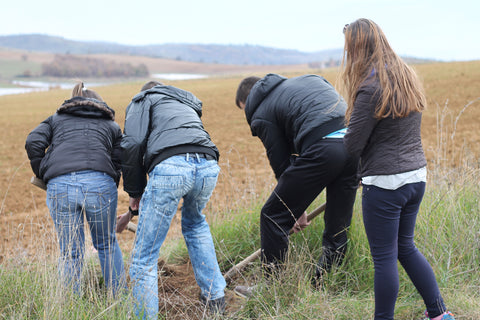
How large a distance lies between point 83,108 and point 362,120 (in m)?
2.05

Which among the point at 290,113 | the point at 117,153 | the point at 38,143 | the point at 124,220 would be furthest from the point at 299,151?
A: the point at 38,143

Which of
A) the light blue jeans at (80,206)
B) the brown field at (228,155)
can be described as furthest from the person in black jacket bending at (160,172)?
the brown field at (228,155)

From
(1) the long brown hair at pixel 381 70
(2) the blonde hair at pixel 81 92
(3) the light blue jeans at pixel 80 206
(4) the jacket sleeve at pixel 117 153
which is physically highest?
(1) the long brown hair at pixel 381 70

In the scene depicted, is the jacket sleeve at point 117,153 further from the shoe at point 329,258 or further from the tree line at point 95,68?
the tree line at point 95,68

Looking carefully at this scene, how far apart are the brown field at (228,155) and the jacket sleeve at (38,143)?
0.39 meters

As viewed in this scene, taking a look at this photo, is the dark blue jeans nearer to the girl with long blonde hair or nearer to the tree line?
the girl with long blonde hair

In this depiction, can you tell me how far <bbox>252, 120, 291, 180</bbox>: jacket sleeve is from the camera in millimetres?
3086

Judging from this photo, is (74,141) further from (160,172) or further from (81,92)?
(160,172)

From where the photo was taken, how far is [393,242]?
2416 millimetres

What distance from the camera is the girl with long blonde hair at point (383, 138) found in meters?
2.29

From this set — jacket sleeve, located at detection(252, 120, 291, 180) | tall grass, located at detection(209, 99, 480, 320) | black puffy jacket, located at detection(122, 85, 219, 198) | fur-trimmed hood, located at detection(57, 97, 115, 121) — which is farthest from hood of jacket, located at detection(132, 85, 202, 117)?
tall grass, located at detection(209, 99, 480, 320)

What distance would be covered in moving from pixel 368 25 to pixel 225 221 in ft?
7.98

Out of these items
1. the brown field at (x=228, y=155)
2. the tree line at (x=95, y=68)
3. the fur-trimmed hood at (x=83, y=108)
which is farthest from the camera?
the tree line at (x=95, y=68)

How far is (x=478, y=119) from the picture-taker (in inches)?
610
